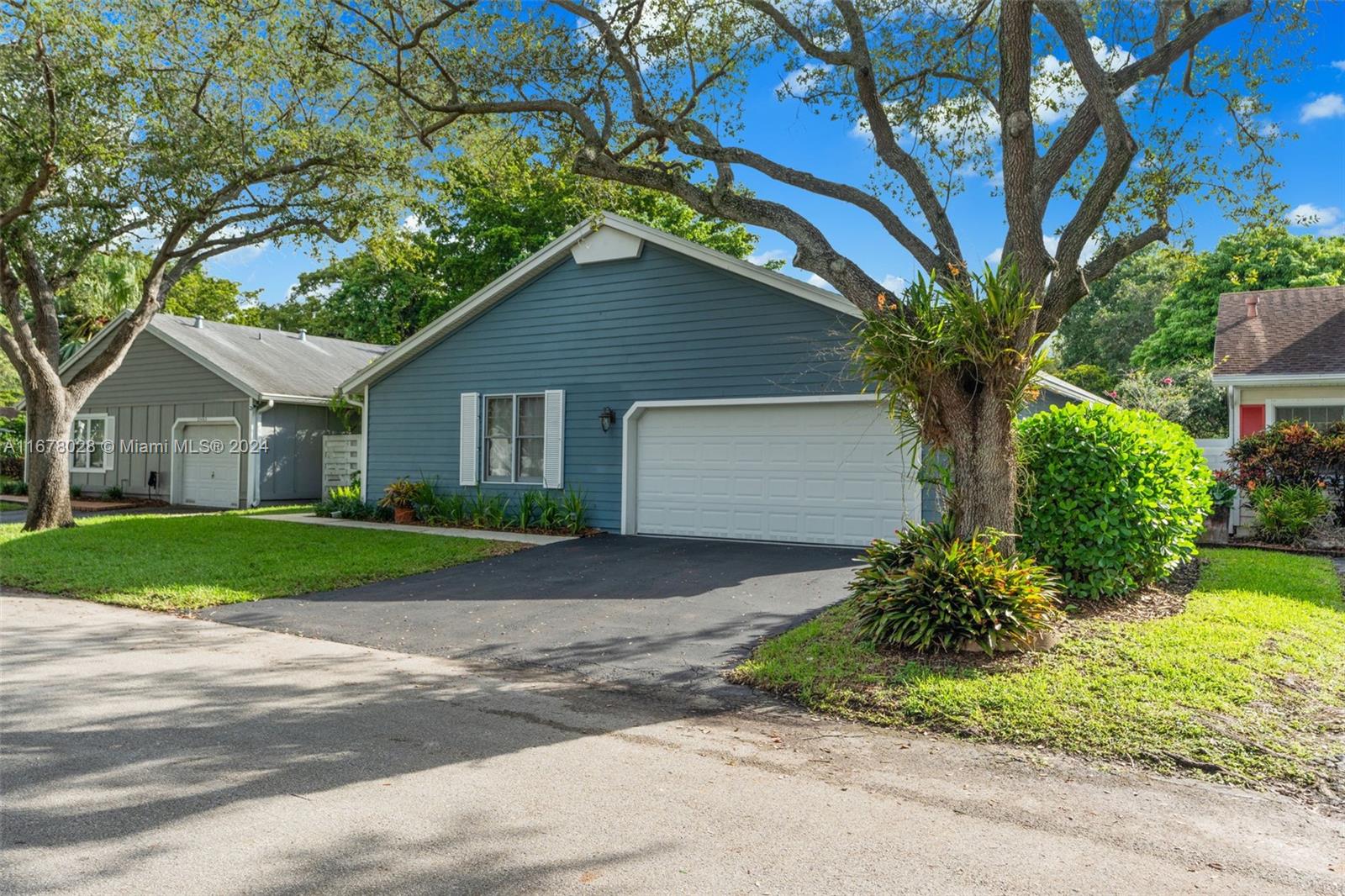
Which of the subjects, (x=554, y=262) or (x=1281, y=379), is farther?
(x=554, y=262)

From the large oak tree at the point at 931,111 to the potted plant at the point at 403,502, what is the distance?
679cm

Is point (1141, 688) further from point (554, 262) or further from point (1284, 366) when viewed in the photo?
point (1284, 366)

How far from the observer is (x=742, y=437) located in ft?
42.2

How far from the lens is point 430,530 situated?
14.2 meters

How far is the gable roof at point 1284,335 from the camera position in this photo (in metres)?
14.4

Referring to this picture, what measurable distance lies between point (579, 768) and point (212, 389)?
19.0 meters

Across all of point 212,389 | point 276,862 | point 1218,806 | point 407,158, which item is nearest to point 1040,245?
point 1218,806

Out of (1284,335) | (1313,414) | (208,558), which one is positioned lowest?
(208,558)

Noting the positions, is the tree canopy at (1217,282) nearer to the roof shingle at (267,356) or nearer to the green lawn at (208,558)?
the green lawn at (208,558)

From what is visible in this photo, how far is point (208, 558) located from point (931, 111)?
10473 millimetres

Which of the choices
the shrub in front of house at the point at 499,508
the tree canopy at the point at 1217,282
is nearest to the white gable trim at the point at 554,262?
the shrub in front of house at the point at 499,508

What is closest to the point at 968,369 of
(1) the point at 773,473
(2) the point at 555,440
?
(1) the point at 773,473

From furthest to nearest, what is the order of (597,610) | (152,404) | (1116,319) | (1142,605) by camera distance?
1. (1116,319)
2. (152,404)
3. (597,610)
4. (1142,605)

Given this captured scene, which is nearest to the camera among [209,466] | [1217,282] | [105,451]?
[209,466]
